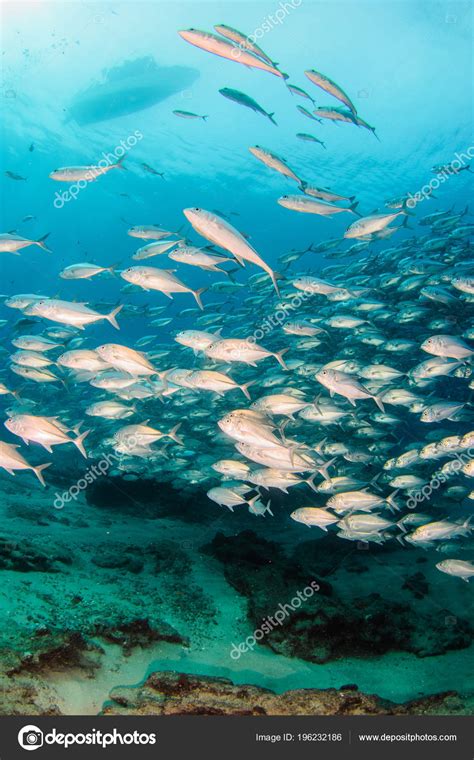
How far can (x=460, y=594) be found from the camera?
654 centimetres

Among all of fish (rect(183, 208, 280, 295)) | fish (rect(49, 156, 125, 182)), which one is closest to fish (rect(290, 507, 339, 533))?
fish (rect(183, 208, 280, 295))

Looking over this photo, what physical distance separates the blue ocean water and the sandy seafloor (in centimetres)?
3

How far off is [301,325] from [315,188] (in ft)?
7.69

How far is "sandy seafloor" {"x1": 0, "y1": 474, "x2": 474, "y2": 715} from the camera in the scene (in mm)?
3381

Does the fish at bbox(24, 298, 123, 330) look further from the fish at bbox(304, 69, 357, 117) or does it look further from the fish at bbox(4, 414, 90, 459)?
the fish at bbox(304, 69, 357, 117)

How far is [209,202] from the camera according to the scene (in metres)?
48.5

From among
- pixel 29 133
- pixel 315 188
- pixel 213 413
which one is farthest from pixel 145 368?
pixel 29 133

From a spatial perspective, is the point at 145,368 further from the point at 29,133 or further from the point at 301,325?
the point at 29,133

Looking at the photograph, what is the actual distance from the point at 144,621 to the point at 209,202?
50551 mm

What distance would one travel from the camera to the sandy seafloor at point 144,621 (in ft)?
11.1

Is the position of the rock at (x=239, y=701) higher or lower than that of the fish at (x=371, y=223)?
lower

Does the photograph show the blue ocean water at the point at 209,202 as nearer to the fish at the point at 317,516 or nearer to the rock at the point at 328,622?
the rock at the point at 328,622

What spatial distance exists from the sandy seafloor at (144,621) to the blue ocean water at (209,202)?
1.3 inches

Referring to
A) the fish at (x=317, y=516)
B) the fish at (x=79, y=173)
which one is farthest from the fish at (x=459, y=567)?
the fish at (x=79, y=173)
